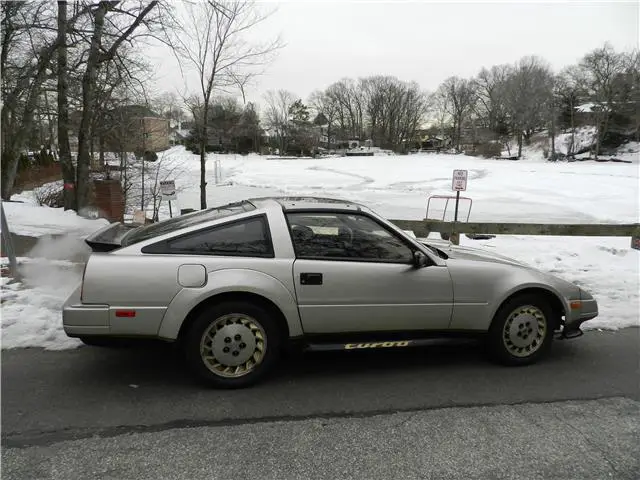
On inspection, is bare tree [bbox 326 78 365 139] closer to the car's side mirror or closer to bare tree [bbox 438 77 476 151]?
bare tree [bbox 438 77 476 151]

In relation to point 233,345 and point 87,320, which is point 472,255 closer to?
point 233,345

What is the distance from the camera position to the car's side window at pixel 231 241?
11.8 ft

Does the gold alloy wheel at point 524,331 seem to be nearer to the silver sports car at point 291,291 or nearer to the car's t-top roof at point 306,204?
the silver sports car at point 291,291

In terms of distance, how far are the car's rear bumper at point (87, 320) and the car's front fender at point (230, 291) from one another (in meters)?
0.39

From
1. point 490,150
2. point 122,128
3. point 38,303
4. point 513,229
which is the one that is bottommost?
point 38,303

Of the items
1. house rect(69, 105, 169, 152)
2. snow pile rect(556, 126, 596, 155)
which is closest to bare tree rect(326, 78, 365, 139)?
snow pile rect(556, 126, 596, 155)

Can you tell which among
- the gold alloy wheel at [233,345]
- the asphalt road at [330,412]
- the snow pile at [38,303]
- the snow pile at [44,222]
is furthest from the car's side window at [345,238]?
the snow pile at [44,222]

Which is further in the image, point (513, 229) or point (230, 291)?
point (513, 229)

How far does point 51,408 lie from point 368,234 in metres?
2.61

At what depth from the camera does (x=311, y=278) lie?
11.9 feet

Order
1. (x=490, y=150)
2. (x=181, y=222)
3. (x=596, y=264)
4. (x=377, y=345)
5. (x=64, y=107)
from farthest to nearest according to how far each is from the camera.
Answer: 1. (x=490, y=150)
2. (x=64, y=107)
3. (x=596, y=264)
4. (x=181, y=222)
5. (x=377, y=345)

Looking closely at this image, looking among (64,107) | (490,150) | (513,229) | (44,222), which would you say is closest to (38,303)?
(44,222)

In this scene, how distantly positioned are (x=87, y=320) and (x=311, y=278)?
1606mm

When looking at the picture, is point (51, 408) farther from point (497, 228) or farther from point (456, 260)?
point (497, 228)
